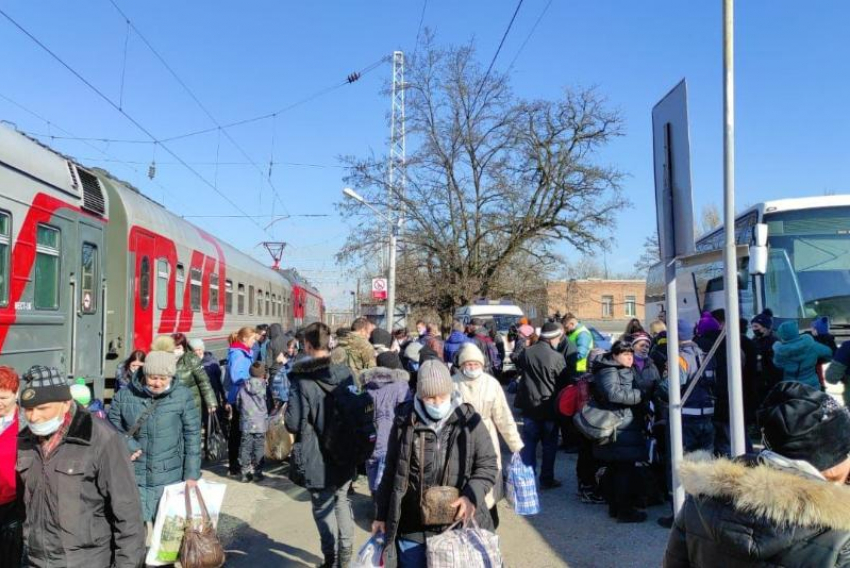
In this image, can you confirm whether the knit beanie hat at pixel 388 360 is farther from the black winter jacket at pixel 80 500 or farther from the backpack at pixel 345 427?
the black winter jacket at pixel 80 500

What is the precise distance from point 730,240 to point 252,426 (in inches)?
237

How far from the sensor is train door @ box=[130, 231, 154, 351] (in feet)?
34.4

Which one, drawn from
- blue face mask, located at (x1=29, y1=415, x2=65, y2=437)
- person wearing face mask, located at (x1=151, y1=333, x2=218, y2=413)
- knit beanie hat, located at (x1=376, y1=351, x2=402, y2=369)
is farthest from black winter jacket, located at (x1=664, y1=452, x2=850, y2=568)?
person wearing face mask, located at (x1=151, y1=333, x2=218, y2=413)

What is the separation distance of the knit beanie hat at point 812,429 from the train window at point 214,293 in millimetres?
14249

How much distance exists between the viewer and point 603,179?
100 feet

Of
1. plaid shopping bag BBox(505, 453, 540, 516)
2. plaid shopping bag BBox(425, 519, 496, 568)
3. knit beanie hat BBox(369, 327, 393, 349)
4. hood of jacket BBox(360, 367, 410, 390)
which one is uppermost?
knit beanie hat BBox(369, 327, 393, 349)

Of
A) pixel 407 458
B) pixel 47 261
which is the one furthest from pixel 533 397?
pixel 47 261

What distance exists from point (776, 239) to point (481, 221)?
66.4ft

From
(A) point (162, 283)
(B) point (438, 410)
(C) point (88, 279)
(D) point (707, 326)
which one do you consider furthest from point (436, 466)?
(A) point (162, 283)

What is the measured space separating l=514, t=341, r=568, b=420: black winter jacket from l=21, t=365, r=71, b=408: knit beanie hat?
5251mm

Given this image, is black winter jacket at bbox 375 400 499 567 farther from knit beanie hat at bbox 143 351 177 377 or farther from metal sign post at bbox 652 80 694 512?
knit beanie hat at bbox 143 351 177 377

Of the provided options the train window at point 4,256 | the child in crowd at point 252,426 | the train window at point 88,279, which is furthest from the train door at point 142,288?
the train window at point 4,256

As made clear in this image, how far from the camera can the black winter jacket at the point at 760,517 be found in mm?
1870

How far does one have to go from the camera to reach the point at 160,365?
15.8 ft
